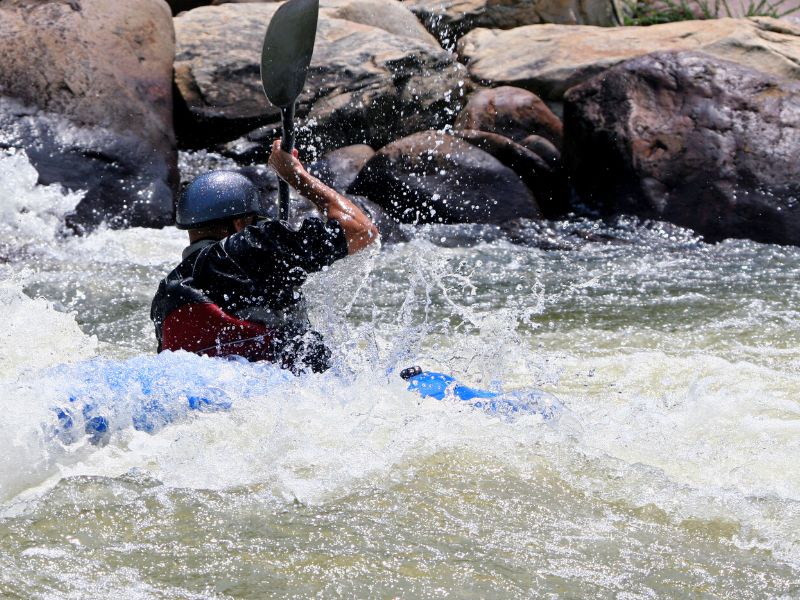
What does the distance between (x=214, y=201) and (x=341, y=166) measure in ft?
17.1

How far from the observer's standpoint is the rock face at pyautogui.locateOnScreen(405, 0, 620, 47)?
1121 centimetres

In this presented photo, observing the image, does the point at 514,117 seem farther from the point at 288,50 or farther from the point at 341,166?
the point at 288,50

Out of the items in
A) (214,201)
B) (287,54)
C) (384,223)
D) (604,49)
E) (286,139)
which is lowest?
(384,223)

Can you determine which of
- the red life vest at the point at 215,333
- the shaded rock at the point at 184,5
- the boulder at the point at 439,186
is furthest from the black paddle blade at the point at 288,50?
the shaded rock at the point at 184,5

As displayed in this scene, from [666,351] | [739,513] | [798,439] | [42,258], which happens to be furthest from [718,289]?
[42,258]

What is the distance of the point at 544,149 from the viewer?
909cm

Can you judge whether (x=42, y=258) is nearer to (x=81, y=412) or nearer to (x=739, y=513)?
(x=81, y=412)

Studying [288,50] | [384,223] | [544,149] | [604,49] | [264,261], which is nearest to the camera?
[264,261]

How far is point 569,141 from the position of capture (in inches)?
349

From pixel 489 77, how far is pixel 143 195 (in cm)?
346

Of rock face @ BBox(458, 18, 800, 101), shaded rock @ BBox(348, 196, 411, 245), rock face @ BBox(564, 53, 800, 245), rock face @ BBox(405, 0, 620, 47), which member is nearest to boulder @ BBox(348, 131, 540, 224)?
shaded rock @ BBox(348, 196, 411, 245)

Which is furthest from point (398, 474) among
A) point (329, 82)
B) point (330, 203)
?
point (329, 82)

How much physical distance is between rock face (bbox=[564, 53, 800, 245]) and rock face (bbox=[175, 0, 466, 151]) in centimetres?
144

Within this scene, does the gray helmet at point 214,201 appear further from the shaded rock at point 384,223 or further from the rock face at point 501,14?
the rock face at point 501,14
